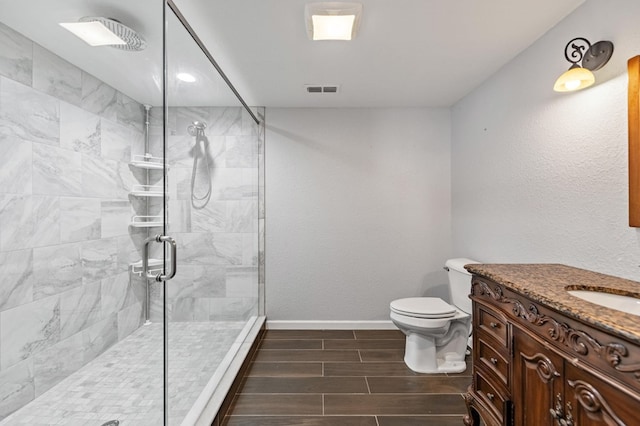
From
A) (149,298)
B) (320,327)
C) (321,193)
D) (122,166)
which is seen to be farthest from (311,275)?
(122,166)

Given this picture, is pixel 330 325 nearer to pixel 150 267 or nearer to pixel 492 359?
pixel 492 359

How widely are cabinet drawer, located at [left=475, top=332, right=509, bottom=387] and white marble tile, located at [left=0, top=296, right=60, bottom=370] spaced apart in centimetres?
201

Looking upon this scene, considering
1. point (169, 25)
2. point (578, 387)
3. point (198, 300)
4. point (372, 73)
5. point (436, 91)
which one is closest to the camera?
point (578, 387)

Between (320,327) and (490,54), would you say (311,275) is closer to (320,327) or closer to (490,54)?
(320,327)

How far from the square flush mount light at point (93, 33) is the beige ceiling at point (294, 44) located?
0.03m

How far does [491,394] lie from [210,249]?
1.77 m

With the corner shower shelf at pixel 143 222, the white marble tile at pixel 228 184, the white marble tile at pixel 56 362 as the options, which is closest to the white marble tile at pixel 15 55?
the corner shower shelf at pixel 143 222

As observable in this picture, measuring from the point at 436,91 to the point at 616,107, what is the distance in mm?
1492

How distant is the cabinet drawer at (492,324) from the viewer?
1.34 m

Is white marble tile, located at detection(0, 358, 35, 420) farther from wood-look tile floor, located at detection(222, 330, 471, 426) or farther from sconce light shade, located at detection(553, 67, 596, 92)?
sconce light shade, located at detection(553, 67, 596, 92)

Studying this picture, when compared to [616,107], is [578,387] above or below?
below

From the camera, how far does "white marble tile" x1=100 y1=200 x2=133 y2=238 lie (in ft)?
4.91

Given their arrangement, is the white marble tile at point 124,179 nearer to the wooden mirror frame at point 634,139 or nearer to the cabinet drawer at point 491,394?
the cabinet drawer at point 491,394

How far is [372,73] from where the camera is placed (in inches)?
92.2
